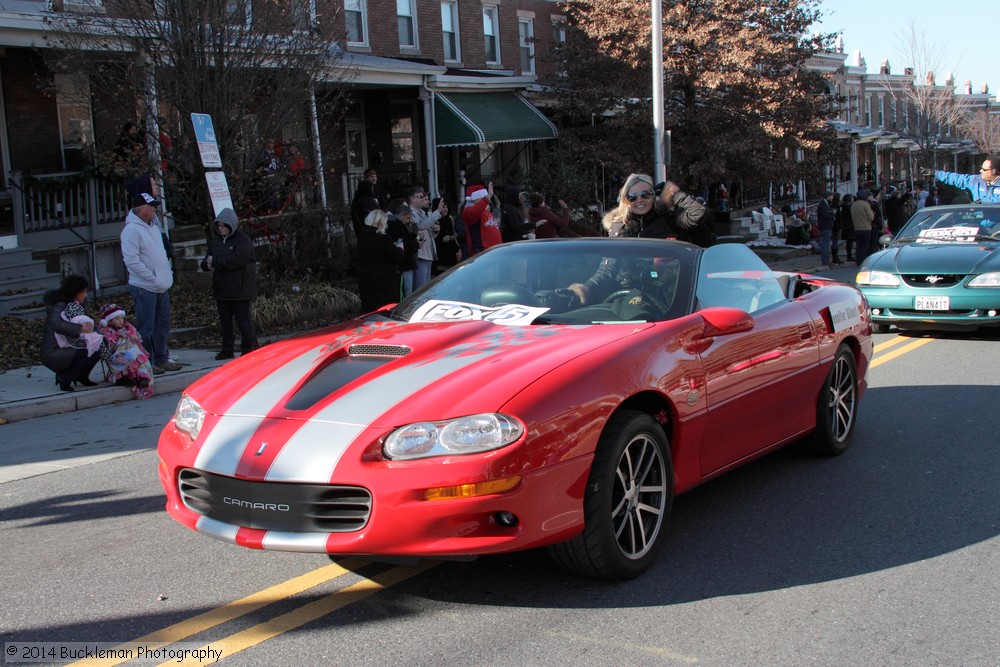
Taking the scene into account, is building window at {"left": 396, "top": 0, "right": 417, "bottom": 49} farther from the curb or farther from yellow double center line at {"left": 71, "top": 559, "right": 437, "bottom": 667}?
yellow double center line at {"left": 71, "top": 559, "right": 437, "bottom": 667}

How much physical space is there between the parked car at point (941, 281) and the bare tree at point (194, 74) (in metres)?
8.25

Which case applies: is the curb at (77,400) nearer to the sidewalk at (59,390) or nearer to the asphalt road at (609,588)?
the sidewalk at (59,390)

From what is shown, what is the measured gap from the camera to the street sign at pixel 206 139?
12.1m

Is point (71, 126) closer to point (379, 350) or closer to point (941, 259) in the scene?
point (941, 259)

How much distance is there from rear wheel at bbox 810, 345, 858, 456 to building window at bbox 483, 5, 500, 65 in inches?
900

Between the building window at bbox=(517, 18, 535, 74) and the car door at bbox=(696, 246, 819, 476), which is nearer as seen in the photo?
the car door at bbox=(696, 246, 819, 476)

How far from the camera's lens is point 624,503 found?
414 centimetres

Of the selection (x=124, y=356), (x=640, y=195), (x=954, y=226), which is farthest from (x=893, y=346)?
(x=124, y=356)

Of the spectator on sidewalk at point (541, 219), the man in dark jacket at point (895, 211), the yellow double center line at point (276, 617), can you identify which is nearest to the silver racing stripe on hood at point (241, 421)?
the yellow double center line at point (276, 617)

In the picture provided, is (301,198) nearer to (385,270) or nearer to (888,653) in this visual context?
(385,270)

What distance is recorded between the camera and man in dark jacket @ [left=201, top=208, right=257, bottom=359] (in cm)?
1124

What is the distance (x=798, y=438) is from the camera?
18.9 feet

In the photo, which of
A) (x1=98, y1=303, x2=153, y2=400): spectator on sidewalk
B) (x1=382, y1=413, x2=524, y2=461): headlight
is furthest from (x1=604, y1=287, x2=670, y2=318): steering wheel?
(x1=98, y1=303, x2=153, y2=400): spectator on sidewalk

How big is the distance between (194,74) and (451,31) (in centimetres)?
1456
